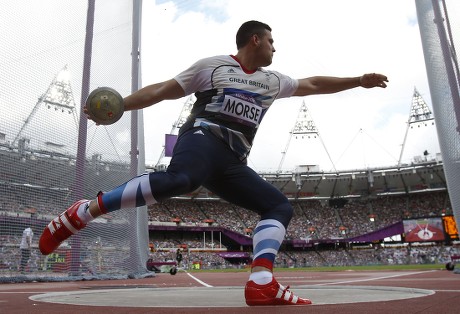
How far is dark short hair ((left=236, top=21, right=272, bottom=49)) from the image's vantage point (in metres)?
2.88

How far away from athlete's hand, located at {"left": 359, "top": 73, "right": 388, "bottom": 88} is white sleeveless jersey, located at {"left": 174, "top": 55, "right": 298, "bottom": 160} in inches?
31.6

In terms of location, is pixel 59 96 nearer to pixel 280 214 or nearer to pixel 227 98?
pixel 227 98

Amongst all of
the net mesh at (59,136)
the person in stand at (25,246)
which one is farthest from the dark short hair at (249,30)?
the person in stand at (25,246)

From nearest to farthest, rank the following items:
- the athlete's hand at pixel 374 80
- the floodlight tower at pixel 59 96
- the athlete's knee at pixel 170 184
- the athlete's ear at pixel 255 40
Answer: the athlete's knee at pixel 170 184, the athlete's ear at pixel 255 40, the athlete's hand at pixel 374 80, the floodlight tower at pixel 59 96

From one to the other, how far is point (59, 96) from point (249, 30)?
6.03 metres

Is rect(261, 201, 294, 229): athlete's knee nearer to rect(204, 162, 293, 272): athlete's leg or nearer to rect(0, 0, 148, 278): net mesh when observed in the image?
rect(204, 162, 293, 272): athlete's leg

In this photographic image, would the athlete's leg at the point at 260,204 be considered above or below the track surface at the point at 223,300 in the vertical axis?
above

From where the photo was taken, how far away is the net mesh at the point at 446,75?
8.06 m

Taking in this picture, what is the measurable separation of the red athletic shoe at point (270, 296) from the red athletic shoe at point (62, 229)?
1.22 meters

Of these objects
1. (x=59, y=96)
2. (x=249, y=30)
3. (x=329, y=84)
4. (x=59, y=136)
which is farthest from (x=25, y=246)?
(x=329, y=84)

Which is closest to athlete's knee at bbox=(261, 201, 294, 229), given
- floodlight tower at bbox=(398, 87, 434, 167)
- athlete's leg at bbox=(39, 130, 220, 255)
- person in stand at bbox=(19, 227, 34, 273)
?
athlete's leg at bbox=(39, 130, 220, 255)

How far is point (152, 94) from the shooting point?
2.67m

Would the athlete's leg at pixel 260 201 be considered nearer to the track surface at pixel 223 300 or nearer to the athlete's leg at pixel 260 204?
the athlete's leg at pixel 260 204

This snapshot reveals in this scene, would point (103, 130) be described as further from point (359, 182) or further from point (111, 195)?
point (359, 182)
